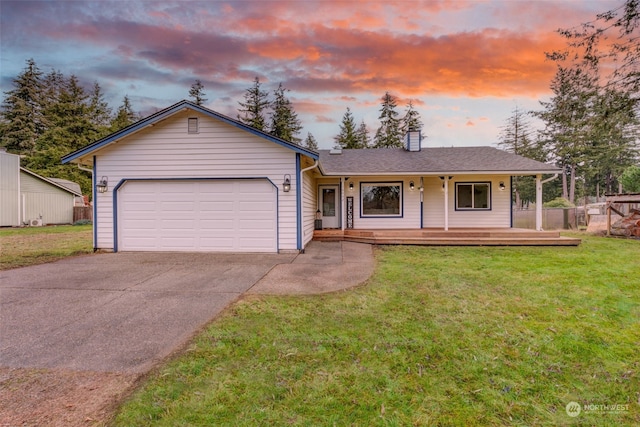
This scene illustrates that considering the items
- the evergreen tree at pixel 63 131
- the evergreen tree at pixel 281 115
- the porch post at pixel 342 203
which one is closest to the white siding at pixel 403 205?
the porch post at pixel 342 203

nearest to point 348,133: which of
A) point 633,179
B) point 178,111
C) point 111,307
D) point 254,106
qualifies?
point 254,106

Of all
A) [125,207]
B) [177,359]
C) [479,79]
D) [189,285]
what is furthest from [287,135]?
[177,359]

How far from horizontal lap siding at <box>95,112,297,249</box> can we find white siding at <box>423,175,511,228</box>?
652cm

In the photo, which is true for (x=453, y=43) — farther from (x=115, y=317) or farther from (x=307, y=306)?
(x=115, y=317)

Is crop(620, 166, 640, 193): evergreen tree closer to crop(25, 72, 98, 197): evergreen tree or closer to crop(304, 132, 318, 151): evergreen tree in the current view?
crop(304, 132, 318, 151): evergreen tree

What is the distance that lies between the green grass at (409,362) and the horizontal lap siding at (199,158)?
178 inches

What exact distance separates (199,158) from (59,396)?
6999mm

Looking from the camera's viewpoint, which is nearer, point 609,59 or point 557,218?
point 609,59

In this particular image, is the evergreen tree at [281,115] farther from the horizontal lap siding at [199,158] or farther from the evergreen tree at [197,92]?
the horizontal lap siding at [199,158]

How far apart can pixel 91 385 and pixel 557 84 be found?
37913 mm

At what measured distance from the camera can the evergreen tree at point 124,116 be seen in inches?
1287

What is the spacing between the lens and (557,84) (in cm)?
2770

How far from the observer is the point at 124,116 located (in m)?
33.6

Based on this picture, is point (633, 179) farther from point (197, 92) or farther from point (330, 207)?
point (197, 92)
